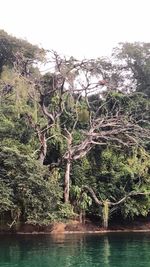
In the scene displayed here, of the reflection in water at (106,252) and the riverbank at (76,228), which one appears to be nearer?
the reflection in water at (106,252)

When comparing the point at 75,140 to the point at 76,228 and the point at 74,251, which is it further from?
the point at 74,251

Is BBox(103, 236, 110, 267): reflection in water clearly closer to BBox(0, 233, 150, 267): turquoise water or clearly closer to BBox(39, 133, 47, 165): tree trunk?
BBox(0, 233, 150, 267): turquoise water

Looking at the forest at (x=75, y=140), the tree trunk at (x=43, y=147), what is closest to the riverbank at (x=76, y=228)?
the forest at (x=75, y=140)

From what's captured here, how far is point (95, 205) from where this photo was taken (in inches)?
1051

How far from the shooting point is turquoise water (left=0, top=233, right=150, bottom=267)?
14.4 m

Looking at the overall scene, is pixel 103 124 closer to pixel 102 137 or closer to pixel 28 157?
pixel 102 137

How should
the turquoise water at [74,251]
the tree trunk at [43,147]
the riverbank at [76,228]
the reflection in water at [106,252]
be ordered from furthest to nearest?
the tree trunk at [43,147] < the riverbank at [76,228] < the reflection in water at [106,252] < the turquoise water at [74,251]

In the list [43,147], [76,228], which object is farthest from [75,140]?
[76,228]

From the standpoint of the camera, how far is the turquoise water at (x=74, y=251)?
14.4 metres

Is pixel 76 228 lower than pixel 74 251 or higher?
lower

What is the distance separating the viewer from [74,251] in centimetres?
1697

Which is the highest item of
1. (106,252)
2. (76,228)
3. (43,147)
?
(43,147)

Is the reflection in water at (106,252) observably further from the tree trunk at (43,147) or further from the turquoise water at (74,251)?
the tree trunk at (43,147)

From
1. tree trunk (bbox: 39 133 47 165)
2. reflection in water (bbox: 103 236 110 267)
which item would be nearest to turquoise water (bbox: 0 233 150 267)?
reflection in water (bbox: 103 236 110 267)
